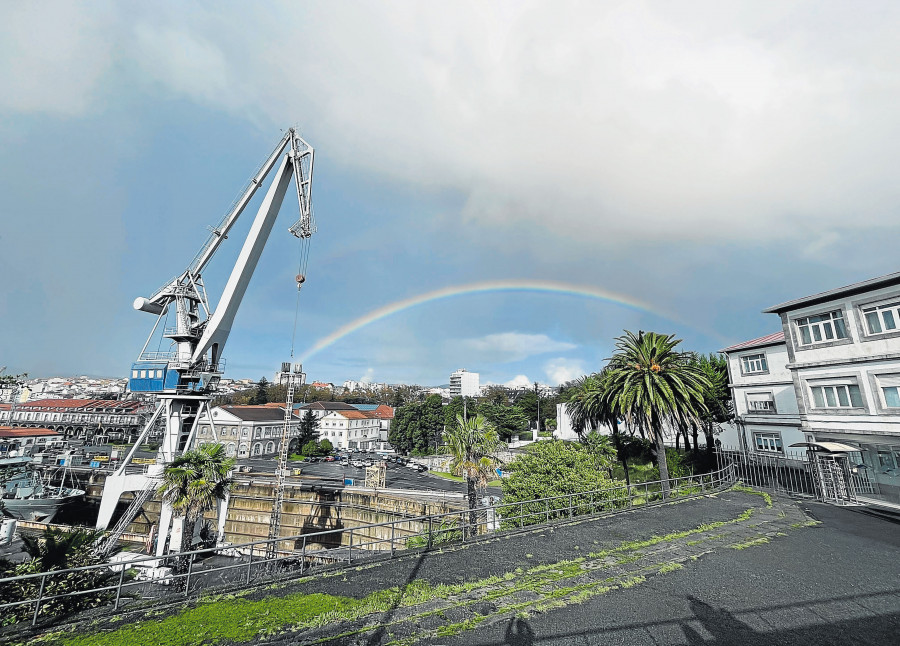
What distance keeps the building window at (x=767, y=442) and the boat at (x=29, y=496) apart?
73.5m

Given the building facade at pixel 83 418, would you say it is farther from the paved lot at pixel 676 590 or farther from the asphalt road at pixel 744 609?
the asphalt road at pixel 744 609

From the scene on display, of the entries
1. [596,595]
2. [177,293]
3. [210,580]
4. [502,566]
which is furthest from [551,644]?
[177,293]

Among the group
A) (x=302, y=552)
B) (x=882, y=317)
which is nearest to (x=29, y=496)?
(x=302, y=552)

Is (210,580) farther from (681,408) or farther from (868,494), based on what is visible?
(868,494)

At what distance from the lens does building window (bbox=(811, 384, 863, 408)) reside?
68.5 feet

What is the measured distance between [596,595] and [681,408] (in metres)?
19.4

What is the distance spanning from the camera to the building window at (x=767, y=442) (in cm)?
3262

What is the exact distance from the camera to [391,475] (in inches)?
2309

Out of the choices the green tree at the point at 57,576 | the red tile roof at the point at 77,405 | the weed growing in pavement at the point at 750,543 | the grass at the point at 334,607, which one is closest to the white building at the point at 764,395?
the weed growing in pavement at the point at 750,543

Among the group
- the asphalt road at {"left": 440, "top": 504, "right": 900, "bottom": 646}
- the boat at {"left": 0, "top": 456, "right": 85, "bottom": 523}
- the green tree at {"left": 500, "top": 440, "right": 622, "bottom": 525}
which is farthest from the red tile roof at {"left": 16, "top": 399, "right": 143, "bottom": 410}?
the asphalt road at {"left": 440, "top": 504, "right": 900, "bottom": 646}

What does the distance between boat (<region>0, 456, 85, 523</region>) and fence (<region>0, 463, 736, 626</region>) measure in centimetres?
2708

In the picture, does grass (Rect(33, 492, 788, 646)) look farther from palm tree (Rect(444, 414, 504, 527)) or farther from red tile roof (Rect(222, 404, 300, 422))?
red tile roof (Rect(222, 404, 300, 422))

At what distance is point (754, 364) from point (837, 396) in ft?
47.7

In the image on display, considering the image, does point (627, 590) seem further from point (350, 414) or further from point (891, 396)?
point (350, 414)
